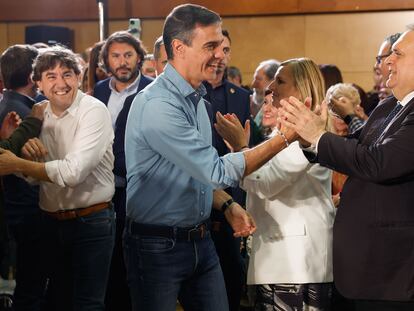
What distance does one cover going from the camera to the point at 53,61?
10.2ft

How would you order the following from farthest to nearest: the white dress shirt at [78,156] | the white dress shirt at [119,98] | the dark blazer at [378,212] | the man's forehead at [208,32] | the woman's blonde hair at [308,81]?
the white dress shirt at [119,98] < the white dress shirt at [78,156] < the woman's blonde hair at [308,81] < the man's forehead at [208,32] < the dark blazer at [378,212]

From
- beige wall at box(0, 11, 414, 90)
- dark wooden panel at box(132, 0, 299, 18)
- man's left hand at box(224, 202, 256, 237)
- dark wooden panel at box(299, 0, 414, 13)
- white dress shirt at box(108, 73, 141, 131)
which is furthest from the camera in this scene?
dark wooden panel at box(132, 0, 299, 18)

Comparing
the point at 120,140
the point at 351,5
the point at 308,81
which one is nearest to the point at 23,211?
the point at 120,140

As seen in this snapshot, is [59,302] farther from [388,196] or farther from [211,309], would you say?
[388,196]

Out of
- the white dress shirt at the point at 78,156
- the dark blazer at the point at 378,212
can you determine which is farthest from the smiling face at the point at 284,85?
the white dress shirt at the point at 78,156

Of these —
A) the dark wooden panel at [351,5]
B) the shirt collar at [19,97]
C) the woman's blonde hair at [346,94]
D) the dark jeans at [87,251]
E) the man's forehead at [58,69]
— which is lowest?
the dark jeans at [87,251]

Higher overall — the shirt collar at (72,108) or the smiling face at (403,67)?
the smiling face at (403,67)

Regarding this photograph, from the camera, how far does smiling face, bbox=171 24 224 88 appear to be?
2.38 meters

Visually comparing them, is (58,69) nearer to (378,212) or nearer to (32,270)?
(32,270)

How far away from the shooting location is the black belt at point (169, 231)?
7.93 feet

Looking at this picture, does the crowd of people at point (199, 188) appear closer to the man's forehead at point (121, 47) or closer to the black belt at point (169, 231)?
the black belt at point (169, 231)

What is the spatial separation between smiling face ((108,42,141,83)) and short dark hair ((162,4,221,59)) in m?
1.62

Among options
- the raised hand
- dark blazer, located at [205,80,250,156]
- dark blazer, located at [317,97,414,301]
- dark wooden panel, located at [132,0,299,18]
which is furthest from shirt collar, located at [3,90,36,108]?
dark wooden panel, located at [132,0,299,18]

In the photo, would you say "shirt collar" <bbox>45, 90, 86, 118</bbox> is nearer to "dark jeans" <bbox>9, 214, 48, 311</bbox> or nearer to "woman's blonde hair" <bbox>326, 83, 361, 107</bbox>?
"dark jeans" <bbox>9, 214, 48, 311</bbox>
